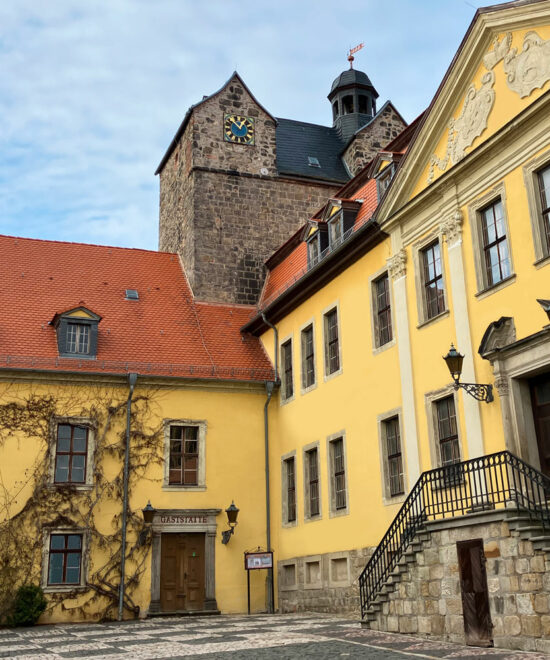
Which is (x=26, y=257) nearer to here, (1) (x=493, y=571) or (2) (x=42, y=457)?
(2) (x=42, y=457)

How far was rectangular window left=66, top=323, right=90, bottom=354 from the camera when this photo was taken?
21.8 metres

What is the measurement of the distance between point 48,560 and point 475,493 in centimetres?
1149

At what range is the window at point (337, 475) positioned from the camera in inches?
734

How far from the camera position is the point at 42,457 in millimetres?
20312

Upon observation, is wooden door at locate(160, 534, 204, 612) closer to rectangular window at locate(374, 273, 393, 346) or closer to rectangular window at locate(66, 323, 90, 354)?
rectangular window at locate(66, 323, 90, 354)

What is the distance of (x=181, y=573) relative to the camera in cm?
2092

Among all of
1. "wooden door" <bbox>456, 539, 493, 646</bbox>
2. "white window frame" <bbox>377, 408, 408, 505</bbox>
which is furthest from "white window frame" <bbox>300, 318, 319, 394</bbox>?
"wooden door" <bbox>456, 539, 493, 646</bbox>

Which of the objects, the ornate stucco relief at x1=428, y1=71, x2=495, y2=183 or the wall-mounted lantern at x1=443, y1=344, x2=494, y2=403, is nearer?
the wall-mounted lantern at x1=443, y1=344, x2=494, y2=403

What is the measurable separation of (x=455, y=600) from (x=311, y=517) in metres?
8.41

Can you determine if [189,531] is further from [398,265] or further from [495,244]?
[495,244]

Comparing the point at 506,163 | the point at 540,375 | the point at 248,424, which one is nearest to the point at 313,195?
the point at 248,424

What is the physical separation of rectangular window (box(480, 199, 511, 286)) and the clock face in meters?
15.0

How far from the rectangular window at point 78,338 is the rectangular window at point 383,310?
27.3 ft

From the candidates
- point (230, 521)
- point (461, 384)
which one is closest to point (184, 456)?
point (230, 521)
